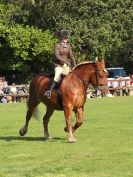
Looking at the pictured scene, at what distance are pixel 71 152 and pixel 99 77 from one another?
3245 mm

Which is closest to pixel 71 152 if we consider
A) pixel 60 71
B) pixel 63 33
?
pixel 60 71

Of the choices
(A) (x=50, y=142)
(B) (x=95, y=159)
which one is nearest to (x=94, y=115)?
(A) (x=50, y=142)

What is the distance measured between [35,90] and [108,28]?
119ft

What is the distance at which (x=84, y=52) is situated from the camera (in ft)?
176

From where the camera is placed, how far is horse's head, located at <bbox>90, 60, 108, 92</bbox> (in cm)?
1585

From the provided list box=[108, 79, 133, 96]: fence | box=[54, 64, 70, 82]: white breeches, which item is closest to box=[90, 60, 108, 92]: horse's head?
box=[54, 64, 70, 82]: white breeches

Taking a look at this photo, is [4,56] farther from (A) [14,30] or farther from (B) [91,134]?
(B) [91,134]

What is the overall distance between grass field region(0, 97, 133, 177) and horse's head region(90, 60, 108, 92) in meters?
1.49

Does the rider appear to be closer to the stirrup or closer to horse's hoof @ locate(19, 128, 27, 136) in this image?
the stirrup

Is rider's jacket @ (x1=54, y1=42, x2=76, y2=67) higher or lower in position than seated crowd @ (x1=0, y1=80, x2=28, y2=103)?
higher

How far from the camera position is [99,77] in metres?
15.9

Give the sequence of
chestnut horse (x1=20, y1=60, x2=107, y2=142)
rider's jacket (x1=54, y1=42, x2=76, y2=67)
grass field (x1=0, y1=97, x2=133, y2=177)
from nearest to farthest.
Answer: grass field (x1=0, y1=97, x2=133, y2=177), chestnut horse (x1=20, y1=60, x2=107, y2=142), rider's jacket (x1=54, y1=42, x2=76, y2=67)

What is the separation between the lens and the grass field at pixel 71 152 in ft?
34.8

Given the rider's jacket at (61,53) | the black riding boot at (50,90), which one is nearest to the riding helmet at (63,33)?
the rider's jacket at (61,53)
